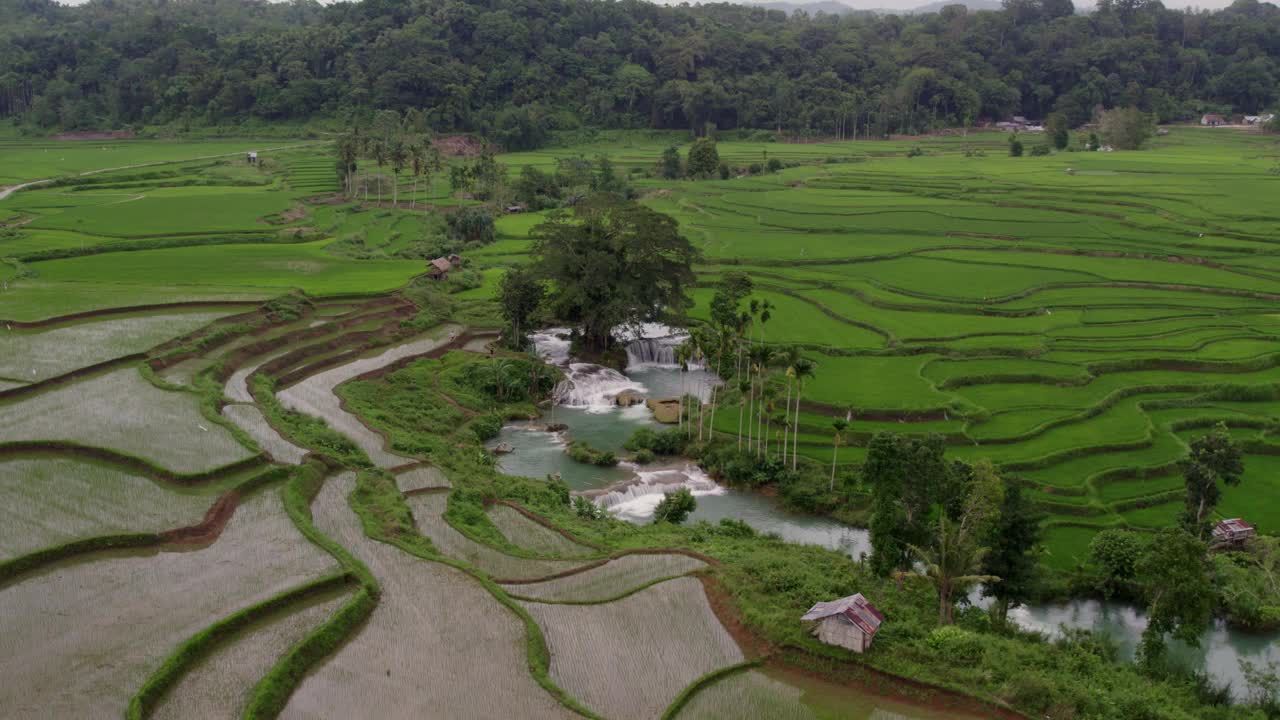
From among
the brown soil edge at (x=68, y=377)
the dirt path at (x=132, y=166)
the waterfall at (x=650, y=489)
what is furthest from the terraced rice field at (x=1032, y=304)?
the dirt path at (x=132, y=166)

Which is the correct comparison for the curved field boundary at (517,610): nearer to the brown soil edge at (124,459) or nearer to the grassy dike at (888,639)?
the grassy dike at (888,639)

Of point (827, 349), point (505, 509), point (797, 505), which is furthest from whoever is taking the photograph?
point (827, 349)

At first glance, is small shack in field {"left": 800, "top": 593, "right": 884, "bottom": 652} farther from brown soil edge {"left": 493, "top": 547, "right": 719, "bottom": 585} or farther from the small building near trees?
the small building near trees

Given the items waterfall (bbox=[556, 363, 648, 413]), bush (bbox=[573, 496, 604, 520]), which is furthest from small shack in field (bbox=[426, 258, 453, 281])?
bush (bbox=[573, 496, 604, 520])

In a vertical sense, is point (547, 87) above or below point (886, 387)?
above

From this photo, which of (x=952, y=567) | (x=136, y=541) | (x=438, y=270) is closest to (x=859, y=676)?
(x=952, y=567)

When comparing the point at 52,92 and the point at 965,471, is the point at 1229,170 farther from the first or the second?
the point at 52,92

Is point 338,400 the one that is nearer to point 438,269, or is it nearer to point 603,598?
point 603,598

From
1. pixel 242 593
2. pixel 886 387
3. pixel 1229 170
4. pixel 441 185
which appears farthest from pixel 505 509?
pixel 1229 170
